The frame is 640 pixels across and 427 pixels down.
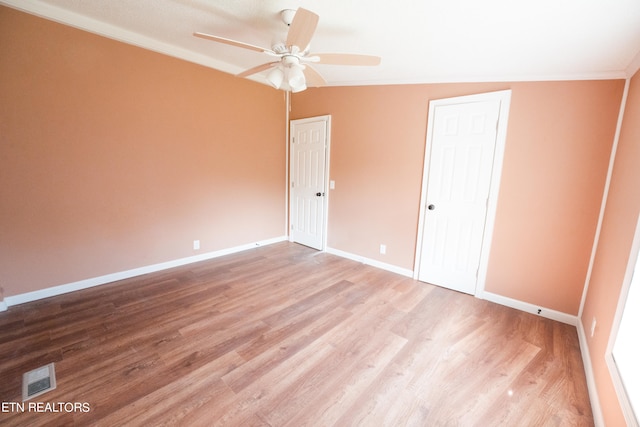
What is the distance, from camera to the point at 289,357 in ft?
6.43

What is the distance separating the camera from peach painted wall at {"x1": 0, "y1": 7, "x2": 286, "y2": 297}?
2359mm

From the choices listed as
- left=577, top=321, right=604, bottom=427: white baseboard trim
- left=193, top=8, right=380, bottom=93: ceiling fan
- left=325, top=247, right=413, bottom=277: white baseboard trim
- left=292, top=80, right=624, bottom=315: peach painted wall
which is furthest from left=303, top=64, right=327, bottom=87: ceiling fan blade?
left=577, top=321, right=604, bottom=427: white baseboard trim

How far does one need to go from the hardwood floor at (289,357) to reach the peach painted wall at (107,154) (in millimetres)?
465

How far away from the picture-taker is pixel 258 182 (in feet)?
14.0

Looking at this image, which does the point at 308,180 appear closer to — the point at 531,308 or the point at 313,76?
the point at 313,76

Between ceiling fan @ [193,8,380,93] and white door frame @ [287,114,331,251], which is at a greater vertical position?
ceiling fan @ [193,8,380,93]

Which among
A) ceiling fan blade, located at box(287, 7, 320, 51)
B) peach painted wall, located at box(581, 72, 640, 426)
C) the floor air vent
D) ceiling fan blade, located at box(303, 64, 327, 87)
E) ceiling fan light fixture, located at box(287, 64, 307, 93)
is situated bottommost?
the floor air vent

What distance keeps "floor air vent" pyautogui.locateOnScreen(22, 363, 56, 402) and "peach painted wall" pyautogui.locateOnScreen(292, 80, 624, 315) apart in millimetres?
3310

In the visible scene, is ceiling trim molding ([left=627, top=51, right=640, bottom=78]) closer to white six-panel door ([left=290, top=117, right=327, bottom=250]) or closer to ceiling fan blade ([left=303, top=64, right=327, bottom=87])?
ceiling fan blade ([left=303, top=64, right=327, bottom=87])

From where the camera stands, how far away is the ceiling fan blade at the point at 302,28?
1.50 metres

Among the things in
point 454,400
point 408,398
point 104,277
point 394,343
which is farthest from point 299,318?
point 104,277

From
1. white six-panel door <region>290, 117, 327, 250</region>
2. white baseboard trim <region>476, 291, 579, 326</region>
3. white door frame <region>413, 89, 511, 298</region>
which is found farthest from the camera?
white six-panel door <region>290, 117, 327, 250</region>

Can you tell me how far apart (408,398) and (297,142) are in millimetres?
3789

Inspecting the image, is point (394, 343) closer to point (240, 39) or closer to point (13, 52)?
point (240, 39)
